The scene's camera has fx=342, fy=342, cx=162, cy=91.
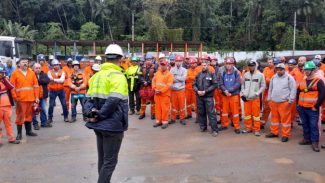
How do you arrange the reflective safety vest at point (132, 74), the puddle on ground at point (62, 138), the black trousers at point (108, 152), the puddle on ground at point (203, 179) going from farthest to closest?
the reflective safety vest at point (132, 74) → the puddle on ground at point (62, 138) → the puddle on ground at point (203, 179) → the black trousers at point (108, 152)

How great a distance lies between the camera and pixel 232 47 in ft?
168

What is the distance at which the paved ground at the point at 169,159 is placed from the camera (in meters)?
5.30

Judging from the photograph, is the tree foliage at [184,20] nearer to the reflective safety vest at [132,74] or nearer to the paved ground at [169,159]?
the reflective safety vest at [132,74]

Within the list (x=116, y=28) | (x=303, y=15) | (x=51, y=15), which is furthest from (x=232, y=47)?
(x=51, y=15)

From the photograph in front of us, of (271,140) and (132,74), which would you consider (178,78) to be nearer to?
(132,74)

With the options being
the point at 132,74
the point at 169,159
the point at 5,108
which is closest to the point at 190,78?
the point at 132,74

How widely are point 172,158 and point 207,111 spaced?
7.06 feet

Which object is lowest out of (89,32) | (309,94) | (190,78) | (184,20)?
(309,94)

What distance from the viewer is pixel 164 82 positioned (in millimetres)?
8672

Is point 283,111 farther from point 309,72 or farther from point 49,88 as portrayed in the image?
point 49,88

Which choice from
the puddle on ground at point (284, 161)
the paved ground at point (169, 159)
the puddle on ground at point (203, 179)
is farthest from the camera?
the puddle on ground at point (284, 161)

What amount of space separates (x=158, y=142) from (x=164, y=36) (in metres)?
Answer: 38.7

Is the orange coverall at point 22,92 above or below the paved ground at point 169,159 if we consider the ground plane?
above

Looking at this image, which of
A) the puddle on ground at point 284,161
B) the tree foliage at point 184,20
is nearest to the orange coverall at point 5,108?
the puddle on ground at point 284,161
